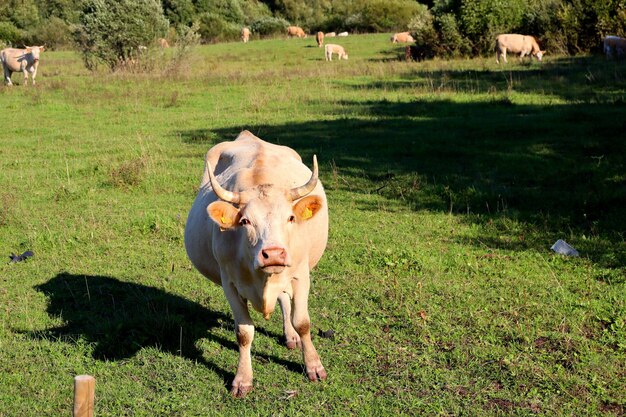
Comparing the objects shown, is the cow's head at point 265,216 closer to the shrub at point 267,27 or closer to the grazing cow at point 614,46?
the grazing cow at point 614,46

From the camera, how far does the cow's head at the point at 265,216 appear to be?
200 inches

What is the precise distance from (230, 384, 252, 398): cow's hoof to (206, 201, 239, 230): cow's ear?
1.33 metres

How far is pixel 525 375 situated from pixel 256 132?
37.3 ft

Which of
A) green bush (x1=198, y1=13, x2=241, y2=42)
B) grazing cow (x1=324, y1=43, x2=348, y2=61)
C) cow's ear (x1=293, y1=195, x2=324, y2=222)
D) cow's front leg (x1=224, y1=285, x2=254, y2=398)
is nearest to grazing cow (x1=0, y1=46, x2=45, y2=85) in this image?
grazing cow (x1=324, y1=43, x2=348, y2=61)

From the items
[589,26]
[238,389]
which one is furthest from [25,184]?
[589,26]

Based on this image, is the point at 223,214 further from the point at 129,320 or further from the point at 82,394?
the point at 129,320

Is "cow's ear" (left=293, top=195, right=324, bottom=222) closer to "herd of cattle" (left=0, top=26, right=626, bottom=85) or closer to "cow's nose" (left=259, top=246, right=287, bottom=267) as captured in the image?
"cow's nose" (left=259, top=246, right=287, bottom=267)

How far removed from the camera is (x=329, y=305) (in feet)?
24.9

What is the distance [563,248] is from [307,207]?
4439mm

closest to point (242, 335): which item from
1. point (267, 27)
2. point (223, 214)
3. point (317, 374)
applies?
point (317, 374)

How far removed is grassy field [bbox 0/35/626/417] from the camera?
19.5 ft

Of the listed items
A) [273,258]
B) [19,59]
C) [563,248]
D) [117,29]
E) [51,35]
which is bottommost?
[51,35]

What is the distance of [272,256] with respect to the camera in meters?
5.03

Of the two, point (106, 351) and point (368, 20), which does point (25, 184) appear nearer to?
point (106, 351)
